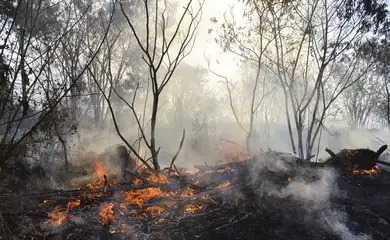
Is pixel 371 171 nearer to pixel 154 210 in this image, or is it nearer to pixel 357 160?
pixel 357 160

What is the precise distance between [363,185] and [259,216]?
9.28 ft

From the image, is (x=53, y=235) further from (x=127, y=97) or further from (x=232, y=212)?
(x=127, y=97)

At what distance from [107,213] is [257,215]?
9.36 feet

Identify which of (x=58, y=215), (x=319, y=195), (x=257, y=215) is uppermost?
(x=319, y=195)

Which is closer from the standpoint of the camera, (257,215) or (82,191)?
(82,191)

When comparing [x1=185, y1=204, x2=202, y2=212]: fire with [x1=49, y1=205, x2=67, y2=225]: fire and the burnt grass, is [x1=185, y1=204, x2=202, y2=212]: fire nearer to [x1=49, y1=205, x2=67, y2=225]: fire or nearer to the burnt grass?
the burnt grass

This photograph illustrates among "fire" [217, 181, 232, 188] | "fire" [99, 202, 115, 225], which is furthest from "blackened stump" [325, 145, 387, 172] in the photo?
"fire" [99, 202, 115, 225]

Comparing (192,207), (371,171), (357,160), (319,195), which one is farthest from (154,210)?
(371,171)

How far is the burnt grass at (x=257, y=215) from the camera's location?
4.43m

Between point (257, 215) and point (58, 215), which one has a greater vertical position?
point (257, 215)

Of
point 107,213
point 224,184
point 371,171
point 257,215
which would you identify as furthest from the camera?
point 371,171

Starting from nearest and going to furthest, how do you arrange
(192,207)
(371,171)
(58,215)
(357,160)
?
1. (58,215)
2. (192,207)
3. (371,171)
4. (357,160)

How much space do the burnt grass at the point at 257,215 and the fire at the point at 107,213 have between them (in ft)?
0.26

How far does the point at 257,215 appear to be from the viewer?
5016 millimetres
